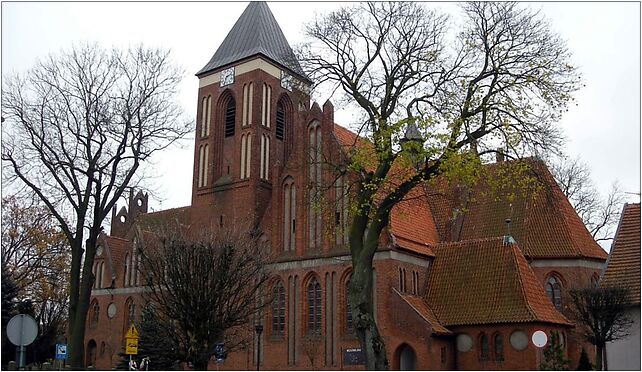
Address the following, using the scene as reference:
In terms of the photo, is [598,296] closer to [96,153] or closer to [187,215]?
[96,153]

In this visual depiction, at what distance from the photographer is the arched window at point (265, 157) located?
139ft

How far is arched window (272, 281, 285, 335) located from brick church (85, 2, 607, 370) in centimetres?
6

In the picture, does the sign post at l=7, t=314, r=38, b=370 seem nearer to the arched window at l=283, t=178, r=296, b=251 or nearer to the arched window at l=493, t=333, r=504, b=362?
the arched window at l=493, t=333, r=504, b=362

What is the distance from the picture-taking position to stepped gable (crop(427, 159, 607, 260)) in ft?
121

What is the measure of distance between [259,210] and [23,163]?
1455 cm

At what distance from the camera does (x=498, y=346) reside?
32438mm

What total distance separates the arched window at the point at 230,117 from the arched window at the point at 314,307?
11.5 metres

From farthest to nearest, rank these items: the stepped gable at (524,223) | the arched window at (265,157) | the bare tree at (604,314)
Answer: the arched window at (265,157) → the stepped gable at (524,223) → the bare tree at (604,314)

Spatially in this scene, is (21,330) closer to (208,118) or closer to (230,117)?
(230,117)

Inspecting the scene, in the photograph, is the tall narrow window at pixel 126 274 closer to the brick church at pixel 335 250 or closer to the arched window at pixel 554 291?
the brick church at pixel 335 250

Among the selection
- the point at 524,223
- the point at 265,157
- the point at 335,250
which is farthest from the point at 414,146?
the point at 265,157

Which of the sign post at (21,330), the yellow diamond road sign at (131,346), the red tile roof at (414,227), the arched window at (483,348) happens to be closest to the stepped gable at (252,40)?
the red tile roof at (414,227)

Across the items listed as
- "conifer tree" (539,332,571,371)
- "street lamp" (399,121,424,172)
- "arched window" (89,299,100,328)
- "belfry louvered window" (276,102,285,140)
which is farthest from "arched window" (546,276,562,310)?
"arched window" (89,299,100,328)

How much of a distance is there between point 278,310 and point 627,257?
57.2ft
